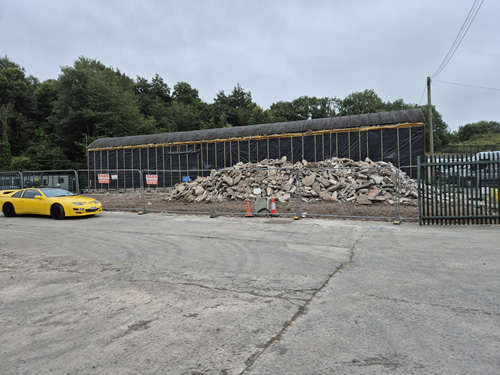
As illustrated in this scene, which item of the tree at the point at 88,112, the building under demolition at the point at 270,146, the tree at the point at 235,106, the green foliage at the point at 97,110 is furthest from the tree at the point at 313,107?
the building under demolition at the point at 270,146

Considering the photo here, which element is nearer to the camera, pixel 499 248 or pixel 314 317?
pixel 314 317

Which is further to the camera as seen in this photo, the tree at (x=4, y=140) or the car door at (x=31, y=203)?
the tree at (x=4, y=140)

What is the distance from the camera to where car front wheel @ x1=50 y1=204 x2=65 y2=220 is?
41.5ft

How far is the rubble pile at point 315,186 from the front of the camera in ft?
52.4

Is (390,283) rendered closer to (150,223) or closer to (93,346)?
(93,346)

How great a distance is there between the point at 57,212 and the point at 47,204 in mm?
631

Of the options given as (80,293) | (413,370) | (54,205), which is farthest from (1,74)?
(413,370)

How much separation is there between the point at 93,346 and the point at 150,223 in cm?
872

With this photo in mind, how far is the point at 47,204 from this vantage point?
512 inches

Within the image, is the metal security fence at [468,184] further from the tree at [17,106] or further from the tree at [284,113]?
the tree at [17,106]

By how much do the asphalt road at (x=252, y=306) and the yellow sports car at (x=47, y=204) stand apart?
4778 millimetres

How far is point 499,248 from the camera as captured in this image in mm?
7062

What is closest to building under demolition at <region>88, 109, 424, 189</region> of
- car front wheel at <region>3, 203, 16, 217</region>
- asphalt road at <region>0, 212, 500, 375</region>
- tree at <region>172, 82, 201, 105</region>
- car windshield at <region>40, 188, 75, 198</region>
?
car windshield at <region>40, 188, 75, 198</region>

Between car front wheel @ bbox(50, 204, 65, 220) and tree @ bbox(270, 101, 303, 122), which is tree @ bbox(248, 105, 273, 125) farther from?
car front wheel @ bbox(50, 204, 65, 220)
